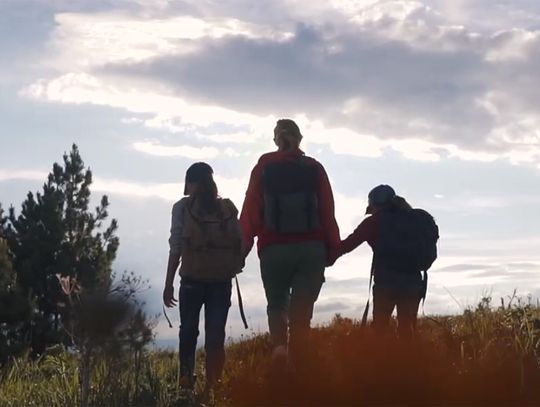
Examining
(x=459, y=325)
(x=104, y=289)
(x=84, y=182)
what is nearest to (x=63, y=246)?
A: (x=84, y=182)

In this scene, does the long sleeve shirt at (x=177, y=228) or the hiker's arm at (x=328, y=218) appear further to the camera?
the long sleeve shirt at (x=177, y=228)

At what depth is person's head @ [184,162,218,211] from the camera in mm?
8273

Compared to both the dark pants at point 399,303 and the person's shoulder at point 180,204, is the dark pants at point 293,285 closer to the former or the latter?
the person's shoulder at point 180,204

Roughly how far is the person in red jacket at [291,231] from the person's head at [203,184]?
37 centimetres

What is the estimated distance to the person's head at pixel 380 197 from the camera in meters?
Result: 8.84

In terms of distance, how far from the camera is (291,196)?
7.83m

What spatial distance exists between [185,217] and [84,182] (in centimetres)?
2808

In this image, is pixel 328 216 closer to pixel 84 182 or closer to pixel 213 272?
pixel 213 272

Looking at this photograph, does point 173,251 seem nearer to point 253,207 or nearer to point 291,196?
point 253,207

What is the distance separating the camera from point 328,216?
791 cm

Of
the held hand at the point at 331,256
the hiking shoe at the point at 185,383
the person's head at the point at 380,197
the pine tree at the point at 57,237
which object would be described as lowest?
the hiking shoe at the point at 185,383

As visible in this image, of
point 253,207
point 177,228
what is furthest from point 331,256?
point 177,228

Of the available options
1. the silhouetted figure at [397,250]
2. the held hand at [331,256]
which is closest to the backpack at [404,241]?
the silhouetted figure at [397,250]

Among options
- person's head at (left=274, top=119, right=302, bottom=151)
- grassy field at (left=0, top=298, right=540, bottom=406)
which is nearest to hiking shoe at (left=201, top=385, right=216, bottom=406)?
grassy field at (left=0, top=298, right=540, bottom=406)
